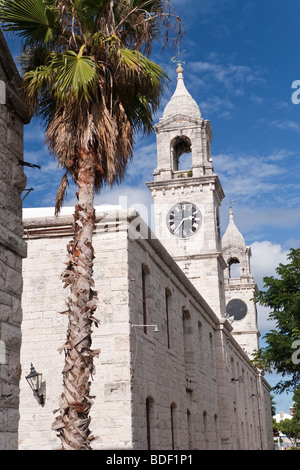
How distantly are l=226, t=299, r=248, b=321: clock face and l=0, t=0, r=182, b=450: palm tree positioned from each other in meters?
57.9

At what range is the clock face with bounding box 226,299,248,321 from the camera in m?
67.1

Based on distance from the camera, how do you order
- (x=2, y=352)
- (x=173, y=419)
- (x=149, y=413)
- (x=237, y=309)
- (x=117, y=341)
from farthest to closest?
(x=237, y=309) < (x=173, y=419) < (x=149, y=413) < (x=117, y=341) < (x=2, y=352)

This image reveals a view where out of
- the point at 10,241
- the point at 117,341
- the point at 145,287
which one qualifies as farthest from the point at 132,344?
the point at 10,241

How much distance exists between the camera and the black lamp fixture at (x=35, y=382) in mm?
13273

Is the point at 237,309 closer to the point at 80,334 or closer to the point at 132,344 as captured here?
the point at 132,344

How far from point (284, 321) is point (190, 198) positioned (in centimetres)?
1914

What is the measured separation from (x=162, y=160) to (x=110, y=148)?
111 ft

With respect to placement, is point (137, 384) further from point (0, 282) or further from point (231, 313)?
point (231, 313)

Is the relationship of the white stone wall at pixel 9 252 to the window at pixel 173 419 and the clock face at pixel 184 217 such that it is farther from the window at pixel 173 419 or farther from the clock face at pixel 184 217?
the clock face at pixel 184 217

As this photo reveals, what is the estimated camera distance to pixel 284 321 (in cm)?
2564

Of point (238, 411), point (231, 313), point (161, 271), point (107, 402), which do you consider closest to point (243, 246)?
point (231, 313)

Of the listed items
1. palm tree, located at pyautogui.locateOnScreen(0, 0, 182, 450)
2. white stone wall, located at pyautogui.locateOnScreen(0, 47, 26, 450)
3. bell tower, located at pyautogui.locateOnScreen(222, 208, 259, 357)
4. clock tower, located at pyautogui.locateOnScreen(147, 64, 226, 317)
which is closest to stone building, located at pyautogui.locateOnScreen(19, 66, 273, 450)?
palm tree, located at pyautogui.locateOnScreen(0, 0, 182, 450)

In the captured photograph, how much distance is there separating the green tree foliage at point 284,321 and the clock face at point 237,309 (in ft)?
130

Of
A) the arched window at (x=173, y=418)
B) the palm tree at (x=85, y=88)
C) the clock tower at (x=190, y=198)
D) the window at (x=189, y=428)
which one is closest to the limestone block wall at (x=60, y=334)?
the palm tree at (x=85, y=88)
